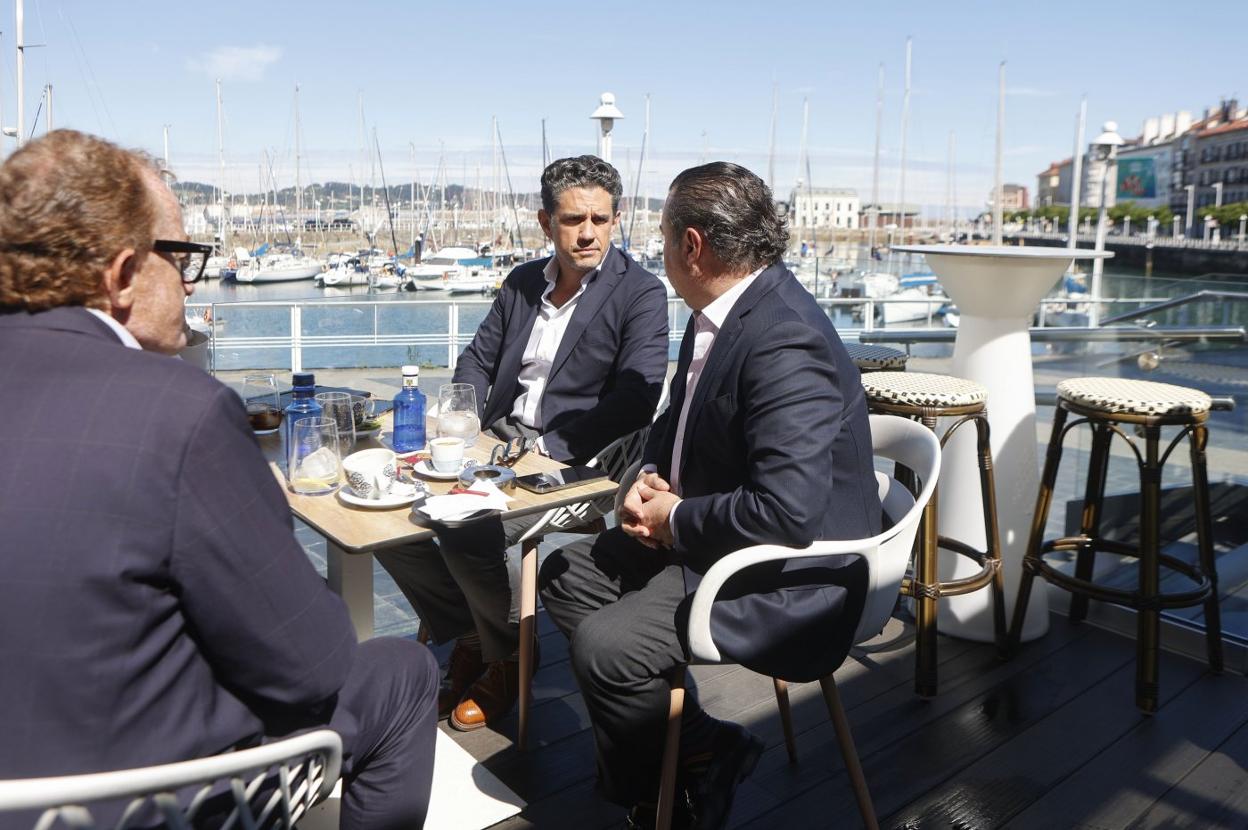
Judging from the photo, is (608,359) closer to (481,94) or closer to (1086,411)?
(1086,411)

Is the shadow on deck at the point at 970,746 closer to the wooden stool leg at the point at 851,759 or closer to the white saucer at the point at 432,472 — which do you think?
the wooden stool leg at the point at 851,759

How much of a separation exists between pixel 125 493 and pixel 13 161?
479 millimetres

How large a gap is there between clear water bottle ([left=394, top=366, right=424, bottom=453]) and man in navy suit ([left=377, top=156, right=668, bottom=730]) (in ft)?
1.07

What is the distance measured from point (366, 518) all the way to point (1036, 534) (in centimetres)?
214

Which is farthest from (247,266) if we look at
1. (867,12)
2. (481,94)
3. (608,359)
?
(608,359)

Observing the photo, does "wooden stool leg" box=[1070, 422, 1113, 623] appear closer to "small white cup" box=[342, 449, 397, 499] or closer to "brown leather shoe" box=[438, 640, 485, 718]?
"brown leather shoe" box=[438, 640, 485, 718]

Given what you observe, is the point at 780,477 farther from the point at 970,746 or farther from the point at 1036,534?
the point at 1036,534

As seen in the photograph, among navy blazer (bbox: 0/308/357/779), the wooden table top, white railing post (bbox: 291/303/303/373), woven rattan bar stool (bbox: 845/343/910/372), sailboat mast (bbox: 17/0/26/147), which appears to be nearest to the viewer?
navy blazer (bbox: 0/308/357/779)

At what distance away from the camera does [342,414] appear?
2.03 meters

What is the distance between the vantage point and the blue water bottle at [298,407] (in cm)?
194

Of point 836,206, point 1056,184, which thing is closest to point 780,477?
point 836,206

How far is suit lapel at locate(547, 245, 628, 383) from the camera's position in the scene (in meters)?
2.90

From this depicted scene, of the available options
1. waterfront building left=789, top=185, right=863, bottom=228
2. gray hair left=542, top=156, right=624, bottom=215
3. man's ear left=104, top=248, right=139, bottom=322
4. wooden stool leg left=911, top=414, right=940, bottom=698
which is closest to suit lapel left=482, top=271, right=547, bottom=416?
gray hair left=542, top=156, right=624, bottom=215

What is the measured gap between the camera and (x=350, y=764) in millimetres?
1421
